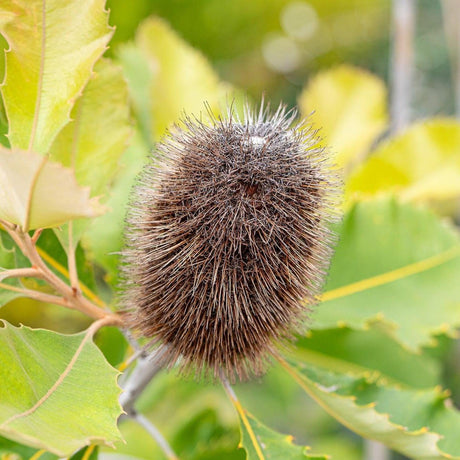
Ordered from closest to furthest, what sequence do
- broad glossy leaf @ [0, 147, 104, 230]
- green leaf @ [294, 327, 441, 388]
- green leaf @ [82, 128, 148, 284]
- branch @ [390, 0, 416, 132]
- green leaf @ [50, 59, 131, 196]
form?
broad glossy leaf @ [0, 147, 104, 230] < green leaf @ [50, 59, 131, 196] < green leaf @ [82, 128, 148, 284] < green leaf @ [294, 327, 441, 388] < branch @ [390, 0, 416, 132]

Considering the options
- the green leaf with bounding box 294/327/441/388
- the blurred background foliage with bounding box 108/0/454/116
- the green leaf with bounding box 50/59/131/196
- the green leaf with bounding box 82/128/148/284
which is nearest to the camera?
the green leaf with bounding box 50/59/131/196

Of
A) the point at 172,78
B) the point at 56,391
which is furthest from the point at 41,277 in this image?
the point at 172,78

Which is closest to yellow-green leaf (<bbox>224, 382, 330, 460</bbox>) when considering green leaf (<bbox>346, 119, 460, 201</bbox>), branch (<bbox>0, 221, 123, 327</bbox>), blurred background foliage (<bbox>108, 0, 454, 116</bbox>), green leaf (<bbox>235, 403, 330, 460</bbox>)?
green leaf (<bbox>235, 403, 330, 460</bbox>)

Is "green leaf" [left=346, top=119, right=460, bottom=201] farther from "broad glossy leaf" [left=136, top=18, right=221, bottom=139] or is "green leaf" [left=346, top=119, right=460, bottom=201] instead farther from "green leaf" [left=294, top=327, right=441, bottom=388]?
"broad glossy leaf" [left=136, top=18, right=221, bottom=139]

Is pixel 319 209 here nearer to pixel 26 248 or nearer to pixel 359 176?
pixel 26 248

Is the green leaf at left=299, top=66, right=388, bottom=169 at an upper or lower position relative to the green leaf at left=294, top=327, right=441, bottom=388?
upper

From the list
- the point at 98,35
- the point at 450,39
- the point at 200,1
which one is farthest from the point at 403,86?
the point at 200,1

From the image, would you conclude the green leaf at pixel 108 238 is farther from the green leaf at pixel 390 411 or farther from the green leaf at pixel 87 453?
the green leaf at pixel 390 411

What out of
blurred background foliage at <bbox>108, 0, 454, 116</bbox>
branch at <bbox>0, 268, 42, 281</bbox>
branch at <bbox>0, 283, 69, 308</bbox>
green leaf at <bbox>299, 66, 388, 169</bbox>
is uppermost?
blurred background foliage at <bbox>108, 0, 454, 116</bbox>
